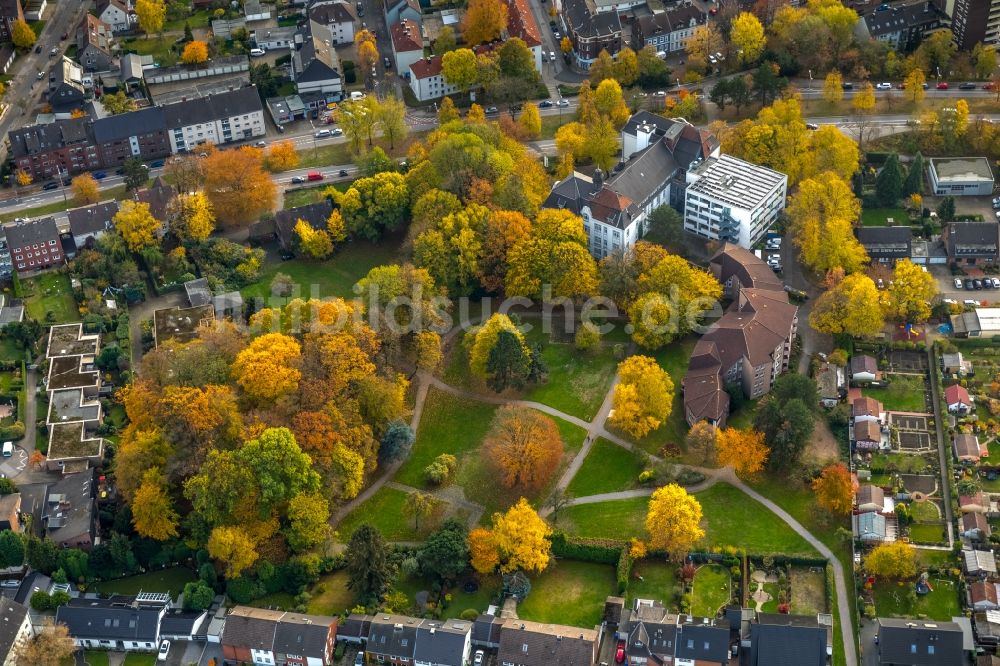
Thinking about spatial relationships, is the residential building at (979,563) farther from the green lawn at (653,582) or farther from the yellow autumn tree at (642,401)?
the yellow autumn tree at (642,401)

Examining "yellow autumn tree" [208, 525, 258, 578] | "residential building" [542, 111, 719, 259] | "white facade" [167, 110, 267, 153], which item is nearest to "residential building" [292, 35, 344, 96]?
"white facade" [167, 110, 267, 153]

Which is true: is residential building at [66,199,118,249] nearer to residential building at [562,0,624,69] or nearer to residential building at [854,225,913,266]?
residential building at [562,0,624,69]

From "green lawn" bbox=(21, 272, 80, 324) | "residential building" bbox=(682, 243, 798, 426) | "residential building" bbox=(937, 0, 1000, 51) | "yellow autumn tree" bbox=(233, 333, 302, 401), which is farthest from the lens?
"residential building" bbox=(937, 0, 1000, 51)

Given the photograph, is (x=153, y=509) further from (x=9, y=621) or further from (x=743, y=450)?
(x=743, y=450)

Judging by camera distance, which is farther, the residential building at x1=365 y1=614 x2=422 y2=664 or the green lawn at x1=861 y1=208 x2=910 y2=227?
the green lawn at x1=861 y1=208 x2=910 y2=227

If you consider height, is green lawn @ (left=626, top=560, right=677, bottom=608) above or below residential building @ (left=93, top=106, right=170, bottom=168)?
below

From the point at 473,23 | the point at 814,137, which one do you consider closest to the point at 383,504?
the point at 814,137

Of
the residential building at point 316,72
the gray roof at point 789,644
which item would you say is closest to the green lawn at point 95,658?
the gray roof at point 789,644
